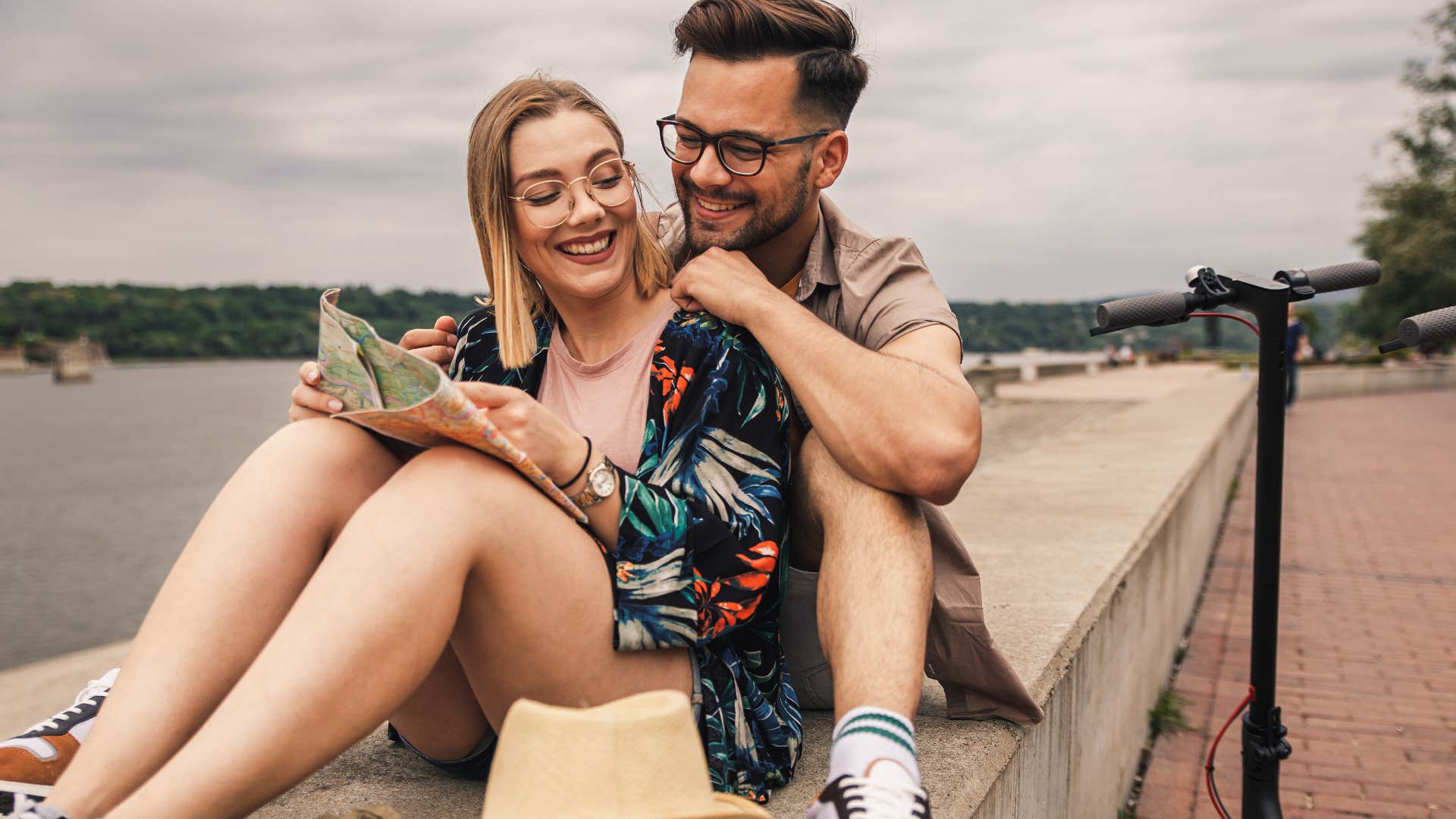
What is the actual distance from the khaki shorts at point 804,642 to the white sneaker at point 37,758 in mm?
1216

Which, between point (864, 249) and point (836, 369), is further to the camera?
point (864, 249)

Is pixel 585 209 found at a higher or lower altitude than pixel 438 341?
A: higher

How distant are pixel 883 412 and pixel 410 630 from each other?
0.86 metres

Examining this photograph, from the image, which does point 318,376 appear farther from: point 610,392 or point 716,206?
point 716,206

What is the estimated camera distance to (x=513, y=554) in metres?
1.58

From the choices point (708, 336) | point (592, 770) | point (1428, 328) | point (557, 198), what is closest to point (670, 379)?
point (708, 336)

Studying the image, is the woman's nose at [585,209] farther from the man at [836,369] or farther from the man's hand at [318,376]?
the man's hand at [318,376]

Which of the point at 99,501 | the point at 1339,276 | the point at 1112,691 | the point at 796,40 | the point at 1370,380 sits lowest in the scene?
the point at 99,501

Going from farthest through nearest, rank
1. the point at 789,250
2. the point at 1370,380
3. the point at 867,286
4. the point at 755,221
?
1. the point at 1370,380
2. the point at 789,250
3. the point at 755,221
4. the point at 867,286

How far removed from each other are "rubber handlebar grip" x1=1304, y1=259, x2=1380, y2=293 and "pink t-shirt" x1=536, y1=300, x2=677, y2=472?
124 centimetres

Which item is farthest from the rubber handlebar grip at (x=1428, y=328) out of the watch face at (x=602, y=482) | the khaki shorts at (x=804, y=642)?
the watch face at (x=602, y=482)

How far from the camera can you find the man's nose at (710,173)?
2318mm

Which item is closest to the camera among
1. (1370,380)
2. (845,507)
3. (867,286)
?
(845,507)

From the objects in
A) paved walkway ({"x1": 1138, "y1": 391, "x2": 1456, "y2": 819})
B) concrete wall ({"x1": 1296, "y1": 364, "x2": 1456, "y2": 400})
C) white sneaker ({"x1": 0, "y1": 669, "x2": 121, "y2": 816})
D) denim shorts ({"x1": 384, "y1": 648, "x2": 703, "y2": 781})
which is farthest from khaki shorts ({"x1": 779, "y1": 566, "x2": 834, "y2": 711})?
concrete wall ({"x1": 1296, "y1": 364, "x2": 1456, "y2": 400})
